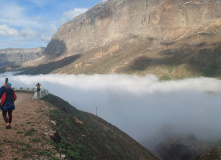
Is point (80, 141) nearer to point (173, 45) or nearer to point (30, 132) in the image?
point (30, 132)

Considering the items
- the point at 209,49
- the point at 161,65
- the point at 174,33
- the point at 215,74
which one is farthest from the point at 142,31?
the point at 215,74

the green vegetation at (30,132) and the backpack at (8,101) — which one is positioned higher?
the backpack at (8,101)

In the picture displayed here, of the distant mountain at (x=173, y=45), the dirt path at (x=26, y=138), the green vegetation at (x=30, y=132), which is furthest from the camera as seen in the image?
the distant mountain at (x=173, y=45)

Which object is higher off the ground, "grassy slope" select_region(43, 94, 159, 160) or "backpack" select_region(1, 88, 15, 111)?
"backpack" select_region(1, 88, 15, 111)

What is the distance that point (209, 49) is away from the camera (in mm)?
126938

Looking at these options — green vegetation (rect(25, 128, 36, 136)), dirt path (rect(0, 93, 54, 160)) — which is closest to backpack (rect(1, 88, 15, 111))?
dirt path (rect(0, 93, 54, 160))

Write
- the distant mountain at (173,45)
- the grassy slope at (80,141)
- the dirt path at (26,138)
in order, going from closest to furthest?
the dirt path at (26,138) < the grassy slope at (80,141) < the distant mountain at (173,45)

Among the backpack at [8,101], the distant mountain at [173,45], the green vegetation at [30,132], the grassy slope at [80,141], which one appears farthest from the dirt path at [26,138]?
the distant mountain at [173,45]

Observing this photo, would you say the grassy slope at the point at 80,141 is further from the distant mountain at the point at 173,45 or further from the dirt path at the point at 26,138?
the distant mountain at the point at 173,45

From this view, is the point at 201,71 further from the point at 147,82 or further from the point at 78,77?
the point at 78,77

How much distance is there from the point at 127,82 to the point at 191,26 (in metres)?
71.1

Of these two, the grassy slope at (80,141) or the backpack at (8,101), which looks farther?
the grassy slope at (80,141)

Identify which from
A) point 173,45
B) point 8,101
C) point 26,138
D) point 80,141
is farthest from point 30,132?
point 173,45

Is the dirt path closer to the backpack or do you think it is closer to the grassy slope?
the grassy slope
